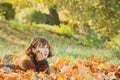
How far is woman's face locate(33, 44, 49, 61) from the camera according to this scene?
5.63m

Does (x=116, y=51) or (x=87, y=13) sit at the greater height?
(x=116, y=51)

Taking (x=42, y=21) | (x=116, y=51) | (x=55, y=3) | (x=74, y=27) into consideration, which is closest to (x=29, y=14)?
(x=42, y=21)

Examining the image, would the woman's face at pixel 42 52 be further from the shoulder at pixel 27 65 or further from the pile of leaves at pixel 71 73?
the pile of leaves at pixel 71 73

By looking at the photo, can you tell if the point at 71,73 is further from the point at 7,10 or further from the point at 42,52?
the point at 7,10

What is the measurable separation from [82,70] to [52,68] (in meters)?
0.96

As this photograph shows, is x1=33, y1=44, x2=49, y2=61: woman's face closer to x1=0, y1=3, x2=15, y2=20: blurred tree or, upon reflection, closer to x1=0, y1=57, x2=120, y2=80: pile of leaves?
x1=0, y1=57, x2=120, y2=80: pile of leaves

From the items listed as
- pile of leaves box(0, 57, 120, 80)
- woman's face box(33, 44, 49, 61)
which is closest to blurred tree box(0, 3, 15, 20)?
Result: pile of leaves box(0, 57, 120, 80)

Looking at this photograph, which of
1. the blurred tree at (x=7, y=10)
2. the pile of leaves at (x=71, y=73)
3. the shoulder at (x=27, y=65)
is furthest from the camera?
the blurred tree at (x=7, y=10)

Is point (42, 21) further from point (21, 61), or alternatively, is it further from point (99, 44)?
point (21, 61)

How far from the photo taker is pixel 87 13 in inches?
719

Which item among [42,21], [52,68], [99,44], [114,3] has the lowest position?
[42,21]

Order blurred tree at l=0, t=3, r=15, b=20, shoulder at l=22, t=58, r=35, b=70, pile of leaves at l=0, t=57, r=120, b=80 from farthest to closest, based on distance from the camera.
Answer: blurred tree at l=0, t=3, r=15, b=20 → shoulder at l=22, t=58, r=35, b=70 → pile of leaves at l=0, t=57, r=120, b=80

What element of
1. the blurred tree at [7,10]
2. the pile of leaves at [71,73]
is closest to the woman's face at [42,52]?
the pile of leaves at [71,73]

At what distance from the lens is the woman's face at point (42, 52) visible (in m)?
5.63
